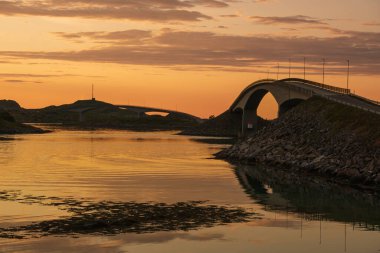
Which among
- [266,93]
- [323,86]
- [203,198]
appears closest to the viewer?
[203,198]

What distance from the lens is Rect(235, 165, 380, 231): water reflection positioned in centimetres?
4612

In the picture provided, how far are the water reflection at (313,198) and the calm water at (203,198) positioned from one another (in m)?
0.07

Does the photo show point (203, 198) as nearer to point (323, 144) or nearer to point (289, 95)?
point (323, 144)

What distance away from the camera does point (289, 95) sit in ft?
467

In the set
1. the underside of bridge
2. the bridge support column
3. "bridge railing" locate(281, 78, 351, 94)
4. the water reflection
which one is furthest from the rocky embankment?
the bridge support column

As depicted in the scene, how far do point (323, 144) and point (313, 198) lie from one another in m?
31.8

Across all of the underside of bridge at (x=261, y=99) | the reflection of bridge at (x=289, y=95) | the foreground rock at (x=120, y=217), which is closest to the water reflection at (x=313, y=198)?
the foreground rock at (x=120, y=217)

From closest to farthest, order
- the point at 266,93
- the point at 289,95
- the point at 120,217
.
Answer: the point at 120,217 → the point at 289,95 → the point at 266,93

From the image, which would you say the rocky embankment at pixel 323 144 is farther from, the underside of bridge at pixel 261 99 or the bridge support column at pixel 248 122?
the bridge support column at pixel 248 122

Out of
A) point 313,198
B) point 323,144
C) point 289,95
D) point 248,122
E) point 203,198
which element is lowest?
point 313,198

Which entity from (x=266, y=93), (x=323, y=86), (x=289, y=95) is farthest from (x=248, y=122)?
(x=323, y=86)

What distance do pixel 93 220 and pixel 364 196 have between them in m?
25.5

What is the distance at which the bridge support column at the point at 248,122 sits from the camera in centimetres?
18675

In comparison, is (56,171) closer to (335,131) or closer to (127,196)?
(127,196)
